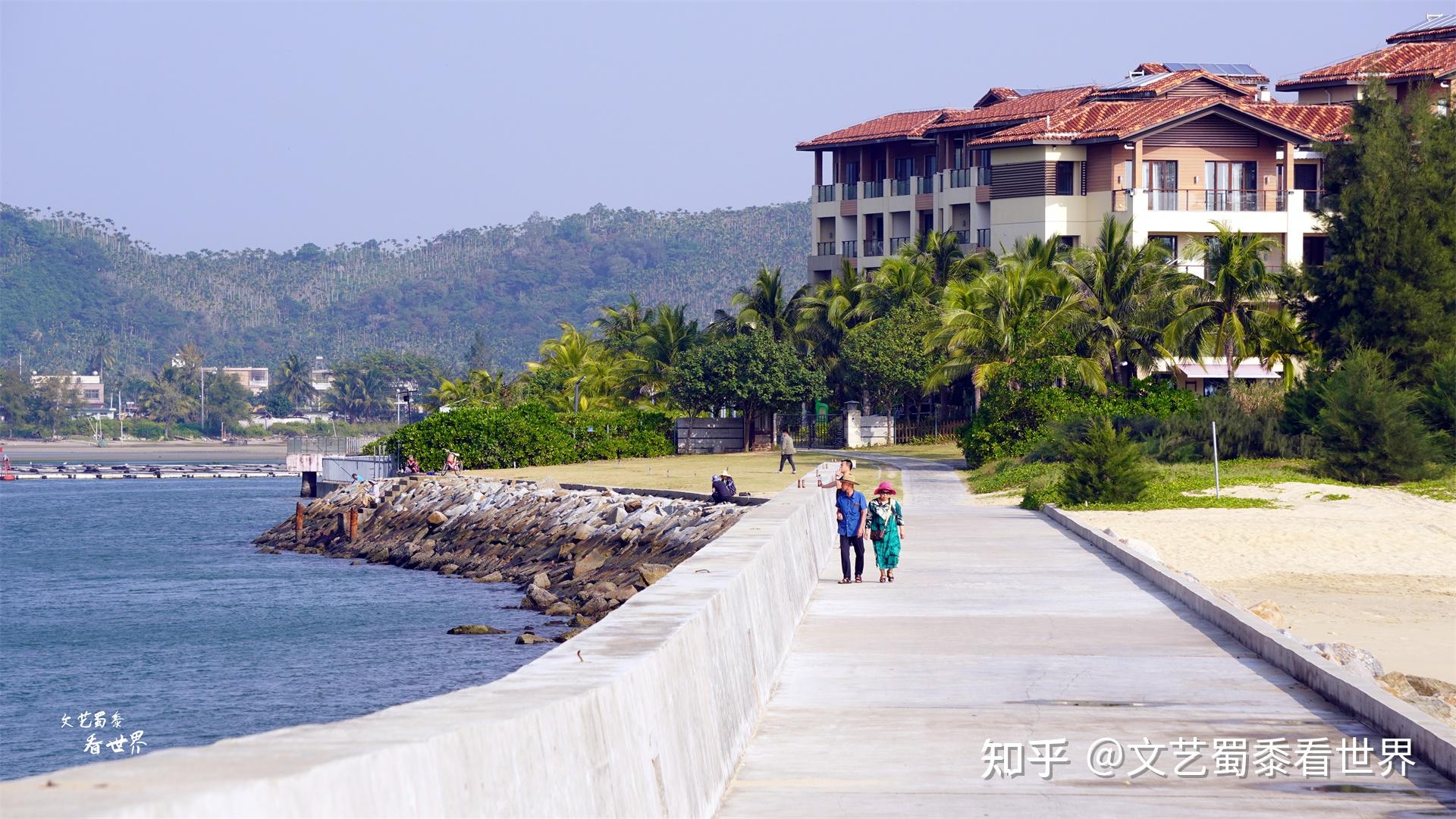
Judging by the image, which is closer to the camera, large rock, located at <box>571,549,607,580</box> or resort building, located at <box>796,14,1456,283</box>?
large rock, located at <box>571,549,607,580</box>

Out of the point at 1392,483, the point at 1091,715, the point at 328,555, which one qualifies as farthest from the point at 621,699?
the point at 328,555

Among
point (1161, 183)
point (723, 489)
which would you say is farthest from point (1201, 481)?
point (1161, 183)

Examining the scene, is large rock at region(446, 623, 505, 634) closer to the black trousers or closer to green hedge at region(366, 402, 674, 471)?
the black trousers

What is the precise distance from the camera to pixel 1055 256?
6206 centimetres

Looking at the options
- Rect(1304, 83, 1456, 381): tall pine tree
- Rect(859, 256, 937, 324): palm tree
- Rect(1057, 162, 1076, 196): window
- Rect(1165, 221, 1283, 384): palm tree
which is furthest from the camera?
Rect(1057, 162, 1076, 196): window

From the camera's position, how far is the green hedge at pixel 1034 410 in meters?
48.4

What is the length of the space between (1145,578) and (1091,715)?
30.0 feet

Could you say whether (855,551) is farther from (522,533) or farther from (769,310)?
(769,310)

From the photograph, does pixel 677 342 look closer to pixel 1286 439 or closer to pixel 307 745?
pixel 1286 439

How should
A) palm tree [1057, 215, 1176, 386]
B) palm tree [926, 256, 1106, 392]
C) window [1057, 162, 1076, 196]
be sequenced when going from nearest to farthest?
palm tree [926, 256, 1106, 392] < palm tree [1057, 215, 1176, 386] < window [1057, 162, 1076, 196]

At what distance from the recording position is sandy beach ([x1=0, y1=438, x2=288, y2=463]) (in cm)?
17838

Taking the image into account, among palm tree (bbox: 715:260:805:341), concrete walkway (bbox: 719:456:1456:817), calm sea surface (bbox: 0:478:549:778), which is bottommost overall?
calm sea surface (bbox: 0:478:549:778)

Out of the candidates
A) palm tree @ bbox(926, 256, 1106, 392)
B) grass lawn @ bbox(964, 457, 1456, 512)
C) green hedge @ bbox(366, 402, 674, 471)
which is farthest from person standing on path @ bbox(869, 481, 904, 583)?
green hedge @ bbox(366, 402, 674, 471)

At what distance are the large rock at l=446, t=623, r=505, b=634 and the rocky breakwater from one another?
1.67m
